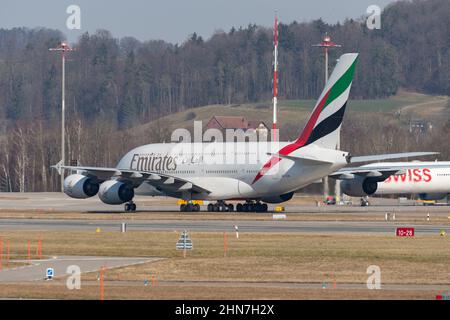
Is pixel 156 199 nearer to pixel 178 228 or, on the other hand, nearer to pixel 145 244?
pixel 178 228

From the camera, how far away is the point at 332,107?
6625 centimetres

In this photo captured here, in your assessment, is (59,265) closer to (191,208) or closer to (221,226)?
(221,226)

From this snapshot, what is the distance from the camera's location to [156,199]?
338ft

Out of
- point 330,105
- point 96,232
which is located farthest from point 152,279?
point 330,105

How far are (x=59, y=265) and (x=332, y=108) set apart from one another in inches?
1266

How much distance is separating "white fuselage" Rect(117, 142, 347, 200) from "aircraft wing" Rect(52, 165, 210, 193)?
16.1 inches

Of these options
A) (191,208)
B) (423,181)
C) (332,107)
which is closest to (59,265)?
(332,107)

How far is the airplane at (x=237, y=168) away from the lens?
66500 millimetres

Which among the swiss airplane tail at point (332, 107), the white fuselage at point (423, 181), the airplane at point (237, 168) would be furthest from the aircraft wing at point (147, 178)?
the white fuselage at point (423, 181)

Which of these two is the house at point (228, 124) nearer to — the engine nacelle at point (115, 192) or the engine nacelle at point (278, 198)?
the engine nacelle at point (278, 198)

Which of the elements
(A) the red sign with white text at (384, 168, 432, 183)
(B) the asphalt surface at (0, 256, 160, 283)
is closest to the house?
(A) the red sign with white text at (384, 168, 432, 183)

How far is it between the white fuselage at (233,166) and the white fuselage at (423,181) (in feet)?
73.8

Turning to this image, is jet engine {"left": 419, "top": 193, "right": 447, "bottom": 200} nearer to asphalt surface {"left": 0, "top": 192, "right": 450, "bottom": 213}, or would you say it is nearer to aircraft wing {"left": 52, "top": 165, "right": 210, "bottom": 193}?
asphalt surface {"left": 0, "top": 192, "right": 450, "bottom": 213}

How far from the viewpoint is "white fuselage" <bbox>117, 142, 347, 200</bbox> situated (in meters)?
67.6
